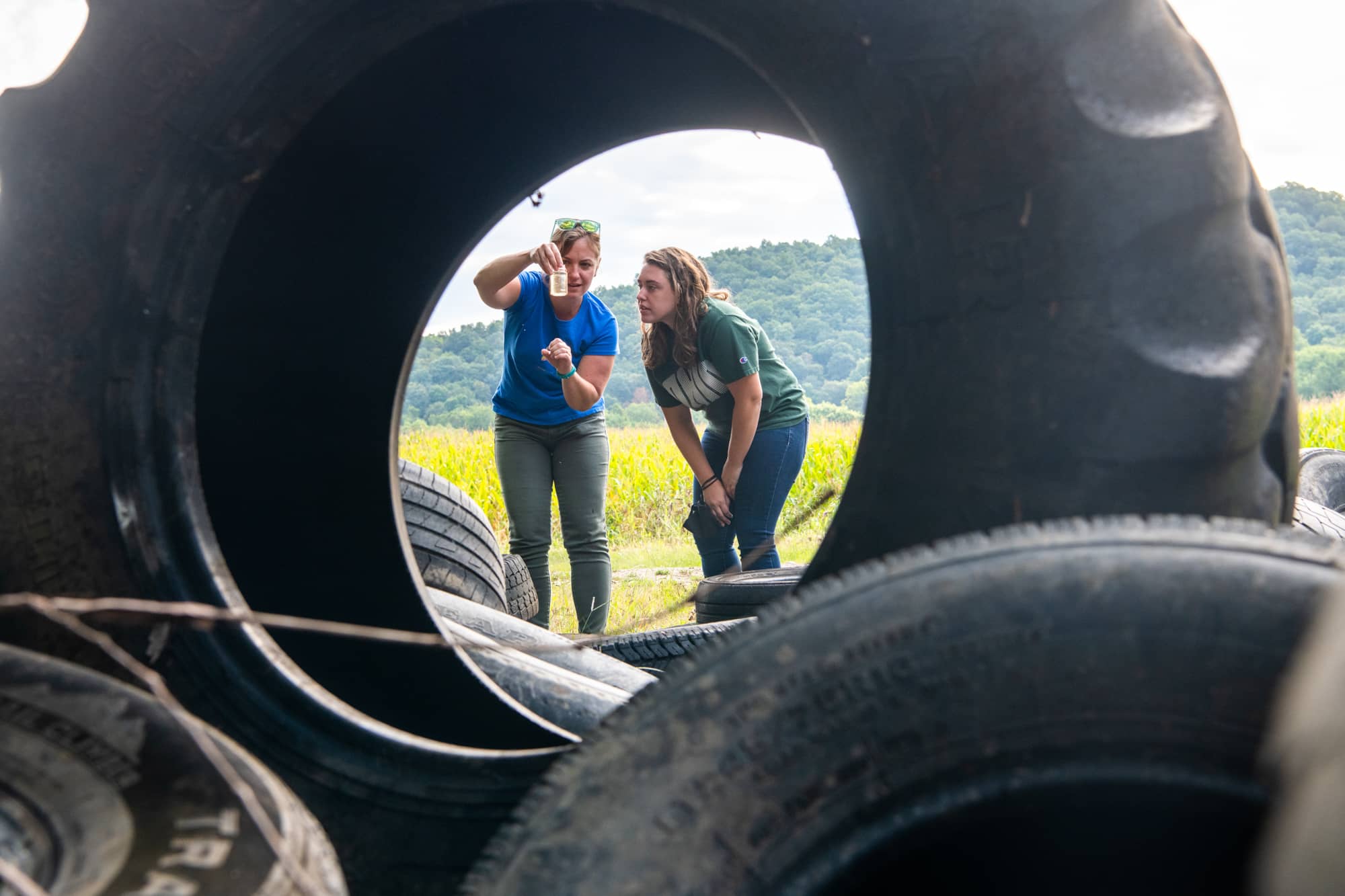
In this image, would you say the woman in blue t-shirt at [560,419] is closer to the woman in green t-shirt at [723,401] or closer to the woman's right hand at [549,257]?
the woman's right hand at [549,257]

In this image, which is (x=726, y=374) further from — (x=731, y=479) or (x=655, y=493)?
(x=655, y=493)

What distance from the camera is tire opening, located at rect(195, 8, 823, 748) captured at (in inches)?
76.5

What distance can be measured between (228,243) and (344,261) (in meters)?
0.42

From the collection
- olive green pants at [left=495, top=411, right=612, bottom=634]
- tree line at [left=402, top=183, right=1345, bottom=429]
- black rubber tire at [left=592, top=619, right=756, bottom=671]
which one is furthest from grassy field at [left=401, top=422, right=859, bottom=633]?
tree line at [left=402, top=183, right=1345, bottom=429]

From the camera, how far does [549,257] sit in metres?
4.41

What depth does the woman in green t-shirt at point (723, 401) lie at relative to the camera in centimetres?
483

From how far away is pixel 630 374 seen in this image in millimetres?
63000

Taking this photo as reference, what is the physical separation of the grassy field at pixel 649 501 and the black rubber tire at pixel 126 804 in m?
5.89

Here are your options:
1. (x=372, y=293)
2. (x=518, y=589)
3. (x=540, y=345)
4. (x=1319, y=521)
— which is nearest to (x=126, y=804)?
(x=372, y=293)

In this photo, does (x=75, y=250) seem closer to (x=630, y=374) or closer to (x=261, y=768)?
(x=261, y=768)

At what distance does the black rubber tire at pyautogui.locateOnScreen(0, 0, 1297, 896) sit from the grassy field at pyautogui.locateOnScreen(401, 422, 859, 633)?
497 cm

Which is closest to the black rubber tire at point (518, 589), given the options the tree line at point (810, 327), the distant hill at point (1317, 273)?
the tree line at point (810, 327)

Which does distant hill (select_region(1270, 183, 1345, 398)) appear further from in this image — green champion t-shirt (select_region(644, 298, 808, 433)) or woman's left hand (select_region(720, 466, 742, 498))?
woman's left hand (select_region(720, 466, 742, 498))

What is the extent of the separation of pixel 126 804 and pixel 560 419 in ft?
12.1
